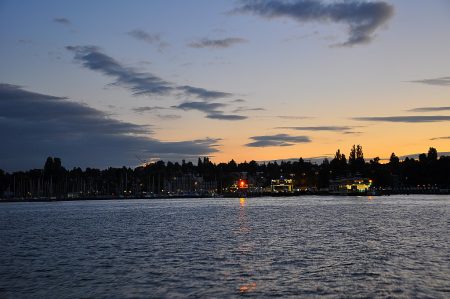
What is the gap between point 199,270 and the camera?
4072 cm

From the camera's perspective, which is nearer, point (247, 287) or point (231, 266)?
point (247, 287)

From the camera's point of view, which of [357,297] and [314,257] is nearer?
[357,297]

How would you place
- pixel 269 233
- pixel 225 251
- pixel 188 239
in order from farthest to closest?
pixel 269 233 < pixel 188 239 < pixel 225 251

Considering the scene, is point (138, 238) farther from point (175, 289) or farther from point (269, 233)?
point (175, 289)

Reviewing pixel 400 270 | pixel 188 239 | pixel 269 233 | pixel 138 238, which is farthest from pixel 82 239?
pixel 400 270

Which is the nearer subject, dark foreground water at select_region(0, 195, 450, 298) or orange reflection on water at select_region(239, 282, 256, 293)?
orange reflection on water at select_region(239, 282, 256, 293)

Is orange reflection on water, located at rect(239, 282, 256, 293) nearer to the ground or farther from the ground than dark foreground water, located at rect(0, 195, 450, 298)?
nearer to the ground

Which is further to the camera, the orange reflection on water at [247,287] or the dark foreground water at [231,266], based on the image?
the dark foreground water at [231,266]

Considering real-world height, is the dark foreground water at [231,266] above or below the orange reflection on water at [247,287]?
above

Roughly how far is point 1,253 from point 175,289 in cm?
2744

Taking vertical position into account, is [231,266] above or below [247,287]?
above

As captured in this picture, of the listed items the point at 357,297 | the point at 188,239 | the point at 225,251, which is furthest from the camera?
the point at 188,239

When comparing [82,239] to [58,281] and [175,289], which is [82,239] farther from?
[175,289]

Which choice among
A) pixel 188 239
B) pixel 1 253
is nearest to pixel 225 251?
pixel 188 239
